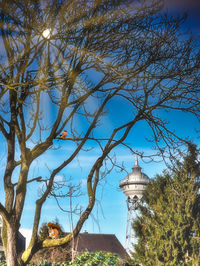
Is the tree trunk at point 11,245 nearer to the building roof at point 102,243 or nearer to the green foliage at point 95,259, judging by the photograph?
the green foliage at point 95,259

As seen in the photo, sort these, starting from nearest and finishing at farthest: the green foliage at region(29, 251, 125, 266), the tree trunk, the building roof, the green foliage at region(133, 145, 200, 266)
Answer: the tree trunk → the green foliage at region(29, 251, 125, 266) → the green foliage at region(133, 145, 200, 266) → the building roof

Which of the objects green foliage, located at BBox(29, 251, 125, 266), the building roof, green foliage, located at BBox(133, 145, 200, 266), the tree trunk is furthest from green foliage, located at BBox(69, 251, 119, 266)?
the building roof

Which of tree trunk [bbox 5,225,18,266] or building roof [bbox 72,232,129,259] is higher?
building roof [bbox 72,232,129,259]

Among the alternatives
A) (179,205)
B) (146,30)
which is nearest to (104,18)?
(146,30)

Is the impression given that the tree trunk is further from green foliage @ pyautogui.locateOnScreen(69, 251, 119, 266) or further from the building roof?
the building roof

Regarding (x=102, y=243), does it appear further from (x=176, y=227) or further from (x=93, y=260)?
(x=93, y=260)

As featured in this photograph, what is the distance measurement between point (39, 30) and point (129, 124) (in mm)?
2403

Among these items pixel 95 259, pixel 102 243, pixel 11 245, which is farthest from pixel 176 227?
pixel 102 243

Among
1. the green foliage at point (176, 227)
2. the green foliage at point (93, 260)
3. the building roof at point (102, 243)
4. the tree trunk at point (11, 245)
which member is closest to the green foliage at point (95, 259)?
the green foliage at point (93, 260)

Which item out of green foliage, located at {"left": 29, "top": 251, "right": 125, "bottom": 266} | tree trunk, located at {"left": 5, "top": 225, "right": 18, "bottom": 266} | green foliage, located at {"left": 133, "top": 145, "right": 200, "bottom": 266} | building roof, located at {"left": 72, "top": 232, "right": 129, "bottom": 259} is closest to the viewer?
tree trunk, located at {"left": 5, "top": 225, "right": 18, "bottom": 266}

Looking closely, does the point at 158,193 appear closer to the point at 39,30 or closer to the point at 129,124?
the point at 129,124

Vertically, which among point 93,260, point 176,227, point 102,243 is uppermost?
point 102,243

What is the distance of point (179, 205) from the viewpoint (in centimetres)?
1612

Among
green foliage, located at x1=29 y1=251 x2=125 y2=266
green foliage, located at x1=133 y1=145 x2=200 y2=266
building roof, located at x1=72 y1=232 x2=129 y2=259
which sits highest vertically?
building roof, located at x1=72 y1=232 x2=129 y2=259
